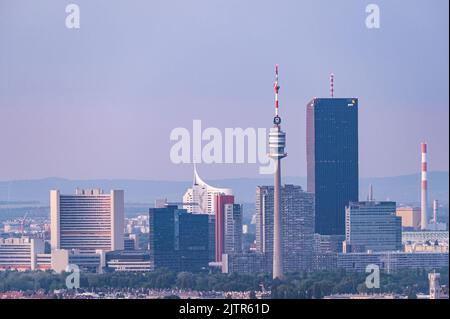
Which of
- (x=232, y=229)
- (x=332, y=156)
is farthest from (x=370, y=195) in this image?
(x=232, y=229)

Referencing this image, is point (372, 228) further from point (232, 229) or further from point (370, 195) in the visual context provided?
point (232, 229)

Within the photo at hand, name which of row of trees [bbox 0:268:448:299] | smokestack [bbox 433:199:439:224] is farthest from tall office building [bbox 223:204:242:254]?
smokestack [bbox 433:199:439:224]

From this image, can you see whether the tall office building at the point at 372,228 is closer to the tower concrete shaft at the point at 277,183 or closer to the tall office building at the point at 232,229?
the tower concrete shaft at the point at 277,183

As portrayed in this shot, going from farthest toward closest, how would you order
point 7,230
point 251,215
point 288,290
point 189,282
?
1. point 251,215
2. point 7,230
3. point 189,282
4. point 288,290

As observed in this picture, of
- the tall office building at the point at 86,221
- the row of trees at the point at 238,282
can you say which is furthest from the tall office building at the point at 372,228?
the row of trees at the point at 238,282

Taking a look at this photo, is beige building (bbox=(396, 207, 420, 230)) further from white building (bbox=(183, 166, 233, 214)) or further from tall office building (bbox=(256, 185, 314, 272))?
Answer: white building (bbox=(183, 166, 233, 214))
